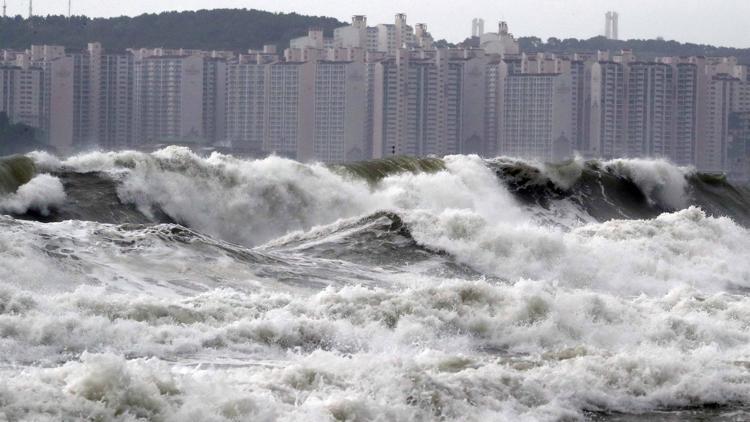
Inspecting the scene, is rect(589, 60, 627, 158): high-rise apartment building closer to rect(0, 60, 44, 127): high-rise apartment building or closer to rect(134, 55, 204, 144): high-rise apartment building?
rect(134, 55, 204, 144): high-rise apartment building

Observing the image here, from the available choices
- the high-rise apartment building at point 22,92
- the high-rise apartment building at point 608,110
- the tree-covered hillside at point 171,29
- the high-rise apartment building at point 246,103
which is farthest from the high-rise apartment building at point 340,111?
the tree-covered hillside at point 171,29

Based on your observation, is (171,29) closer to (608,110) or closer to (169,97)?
(169,97)

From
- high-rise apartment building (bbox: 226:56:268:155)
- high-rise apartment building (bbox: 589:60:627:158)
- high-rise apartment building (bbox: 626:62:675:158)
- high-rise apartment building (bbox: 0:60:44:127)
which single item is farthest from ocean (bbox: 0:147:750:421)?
high-rise apartment building (bbox: 626:62:675:158)

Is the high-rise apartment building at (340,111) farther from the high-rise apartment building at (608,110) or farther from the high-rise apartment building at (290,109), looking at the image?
the high-rise apartment building at (608,110)

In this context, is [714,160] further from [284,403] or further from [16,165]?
[284,403]

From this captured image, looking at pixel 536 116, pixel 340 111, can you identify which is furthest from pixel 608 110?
pixel 340 111
